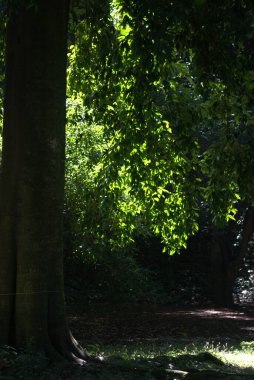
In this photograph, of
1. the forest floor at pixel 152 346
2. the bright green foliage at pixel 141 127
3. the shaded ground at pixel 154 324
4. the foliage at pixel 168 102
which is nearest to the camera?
the forest floor at pixel 152 346

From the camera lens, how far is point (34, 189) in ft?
22.8

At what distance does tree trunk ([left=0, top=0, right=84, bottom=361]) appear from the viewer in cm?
680

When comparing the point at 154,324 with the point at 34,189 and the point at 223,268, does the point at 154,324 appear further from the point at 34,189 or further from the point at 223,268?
the point at 34,189

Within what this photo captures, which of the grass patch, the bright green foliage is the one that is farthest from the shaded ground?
the grass patch

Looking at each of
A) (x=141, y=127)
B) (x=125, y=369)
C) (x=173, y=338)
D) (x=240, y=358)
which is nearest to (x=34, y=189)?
(x=125, y=369)

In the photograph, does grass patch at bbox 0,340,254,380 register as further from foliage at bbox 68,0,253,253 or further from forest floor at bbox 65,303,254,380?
foliage at bbox 68,0,253,253

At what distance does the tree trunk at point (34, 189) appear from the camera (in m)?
6.80

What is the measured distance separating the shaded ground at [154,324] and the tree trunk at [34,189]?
18.4 feet

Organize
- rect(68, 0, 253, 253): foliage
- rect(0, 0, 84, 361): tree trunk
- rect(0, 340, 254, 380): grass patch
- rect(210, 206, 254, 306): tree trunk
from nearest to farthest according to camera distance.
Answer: rect(0, 340, 254, 380): grass patch < rect(0, 0, 84, 361): tree trunk < rect(68, 0, 253, 253): foliage < rect(210, 206, 254, 306): tree trunk

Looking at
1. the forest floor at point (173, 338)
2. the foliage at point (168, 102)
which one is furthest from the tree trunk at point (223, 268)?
the foliage at point (168, 102)

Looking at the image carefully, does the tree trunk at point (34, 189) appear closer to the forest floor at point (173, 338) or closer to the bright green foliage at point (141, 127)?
the forest floor at point (173, 338)

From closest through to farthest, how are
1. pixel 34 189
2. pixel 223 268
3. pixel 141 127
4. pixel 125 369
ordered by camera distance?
pixel 125 369 < pixel 34 189 < pixel 141 127 < pixel 223 268

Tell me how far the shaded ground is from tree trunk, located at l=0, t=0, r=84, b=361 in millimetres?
5613

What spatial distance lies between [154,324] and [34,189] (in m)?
9.42
